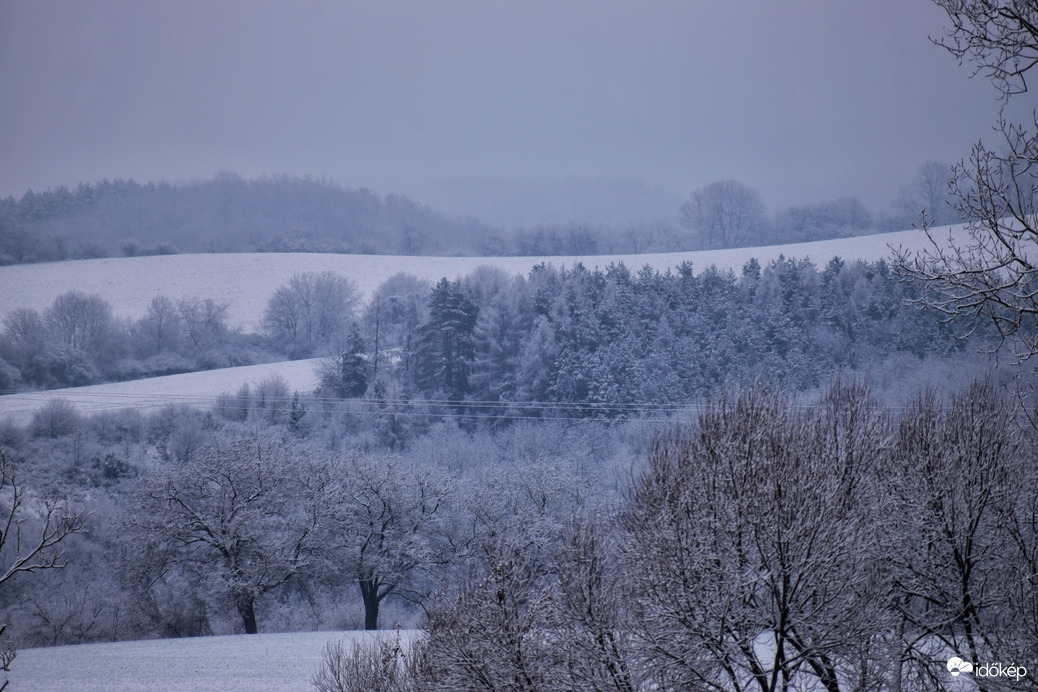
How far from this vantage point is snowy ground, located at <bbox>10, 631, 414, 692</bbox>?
31047 mm

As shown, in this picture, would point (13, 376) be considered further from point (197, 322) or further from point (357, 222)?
point (357, 222)

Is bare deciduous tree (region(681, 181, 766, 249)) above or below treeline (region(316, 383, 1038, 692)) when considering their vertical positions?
above

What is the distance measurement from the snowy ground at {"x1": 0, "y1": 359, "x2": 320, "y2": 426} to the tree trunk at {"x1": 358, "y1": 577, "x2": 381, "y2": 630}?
33.5 meters

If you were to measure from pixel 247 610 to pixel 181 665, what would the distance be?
1003 cm

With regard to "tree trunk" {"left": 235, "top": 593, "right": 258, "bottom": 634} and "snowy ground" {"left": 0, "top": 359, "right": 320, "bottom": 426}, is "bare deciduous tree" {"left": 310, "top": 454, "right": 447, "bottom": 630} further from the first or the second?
"snowy ground" {"left": 0, "top": 359, "right": 320, "bottom": 426}

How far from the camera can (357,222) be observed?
11169cm

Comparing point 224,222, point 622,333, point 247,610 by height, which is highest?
point 224,222

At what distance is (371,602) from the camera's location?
45812 mm

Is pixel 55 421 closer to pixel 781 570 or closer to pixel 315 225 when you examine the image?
pixel 315 225

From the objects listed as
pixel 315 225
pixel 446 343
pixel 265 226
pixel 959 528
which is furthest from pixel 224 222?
pixel 959 528

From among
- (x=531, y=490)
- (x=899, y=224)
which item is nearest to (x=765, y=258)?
(x=899, y=224)

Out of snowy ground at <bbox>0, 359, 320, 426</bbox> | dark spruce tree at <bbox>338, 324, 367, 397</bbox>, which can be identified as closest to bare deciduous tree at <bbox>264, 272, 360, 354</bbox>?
snowy ground at <bbox>0, 359, 320, 426</bbox>

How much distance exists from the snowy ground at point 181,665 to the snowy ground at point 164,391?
36.7m

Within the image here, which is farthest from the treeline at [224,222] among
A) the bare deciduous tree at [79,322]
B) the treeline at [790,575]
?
the treeline at [790,575]
